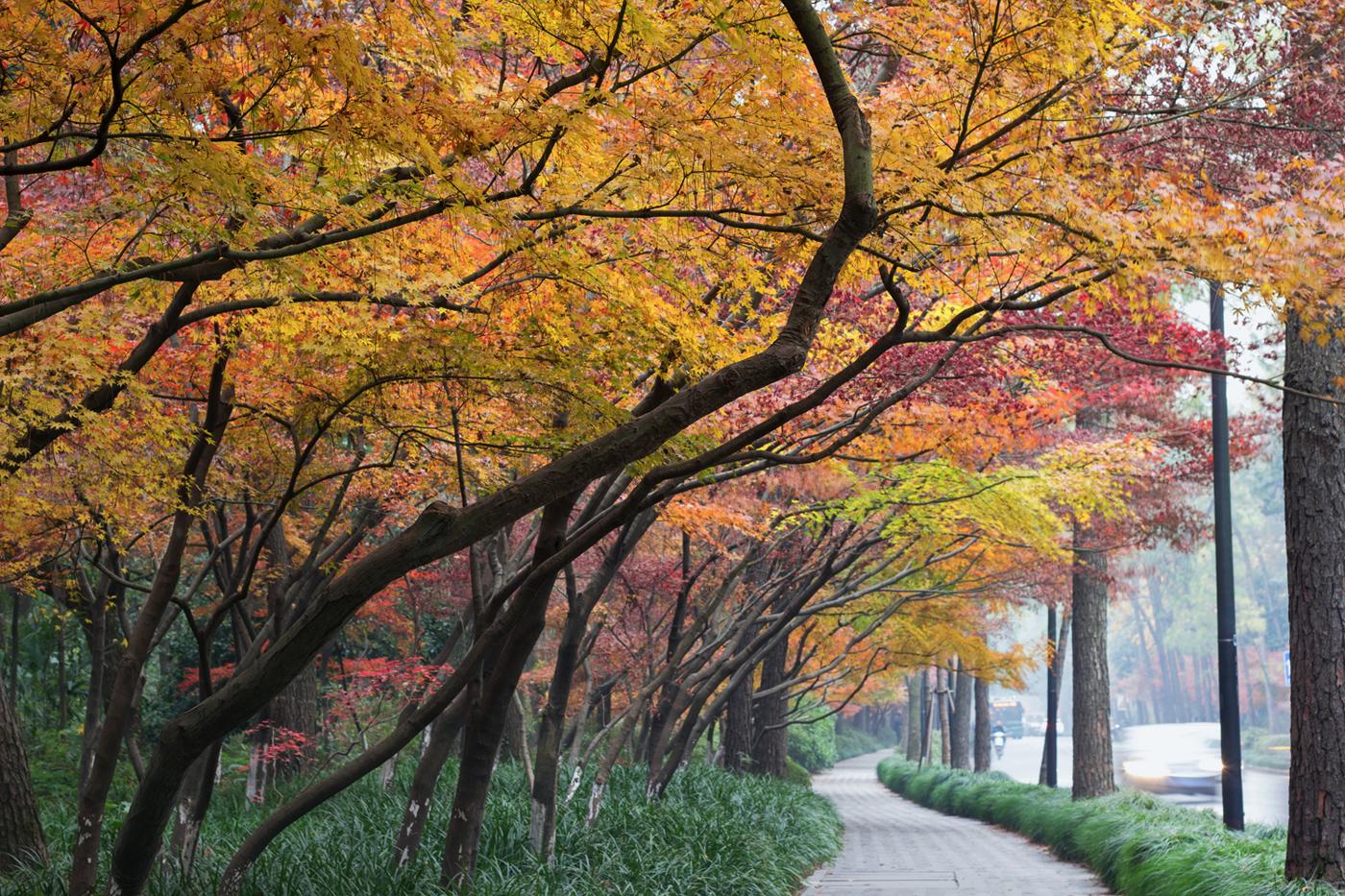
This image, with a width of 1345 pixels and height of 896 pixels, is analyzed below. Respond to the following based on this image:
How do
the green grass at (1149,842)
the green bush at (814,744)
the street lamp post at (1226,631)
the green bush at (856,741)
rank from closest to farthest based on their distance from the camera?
1. the green grass at (1149,842)
2. the street lamp post at (1226,631)
3. the green bush at (814,744)
4. the green bush at (856,741)

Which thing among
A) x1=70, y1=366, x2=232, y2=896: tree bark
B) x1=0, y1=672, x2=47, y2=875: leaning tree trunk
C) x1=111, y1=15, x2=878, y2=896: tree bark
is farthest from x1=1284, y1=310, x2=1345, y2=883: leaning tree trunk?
x1=0, y1=672, x2=47, y2=875: leaning tree trunk

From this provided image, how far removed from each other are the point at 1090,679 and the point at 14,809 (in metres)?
16.2

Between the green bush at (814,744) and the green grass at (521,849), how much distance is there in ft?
96.9

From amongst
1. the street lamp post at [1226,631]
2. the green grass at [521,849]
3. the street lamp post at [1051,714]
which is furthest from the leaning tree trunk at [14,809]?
the street lamp post at [1051,714]

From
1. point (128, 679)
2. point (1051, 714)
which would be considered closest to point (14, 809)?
point (128, 679)

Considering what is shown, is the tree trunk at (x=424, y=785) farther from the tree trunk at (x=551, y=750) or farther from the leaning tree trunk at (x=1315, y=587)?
the leaning tree trunk at (x=1315, y=587)

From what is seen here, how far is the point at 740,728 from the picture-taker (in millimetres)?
21234

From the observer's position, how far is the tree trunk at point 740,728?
21.0 meters

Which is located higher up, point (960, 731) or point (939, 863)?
point (960, 731)

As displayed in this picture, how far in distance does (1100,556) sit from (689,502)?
1131 centimetres

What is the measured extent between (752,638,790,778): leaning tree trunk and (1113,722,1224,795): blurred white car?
1702 centimetres

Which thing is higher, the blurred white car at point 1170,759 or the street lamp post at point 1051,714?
the street lamp post at point 1051,714

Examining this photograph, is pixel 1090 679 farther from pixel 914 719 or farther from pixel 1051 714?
pixel 914 719

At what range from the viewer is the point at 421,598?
63.2 feet
